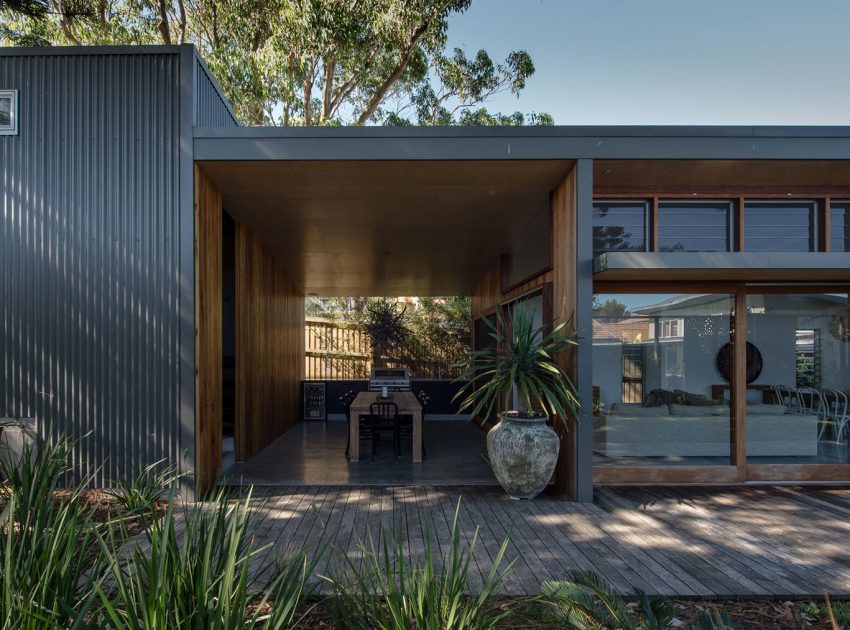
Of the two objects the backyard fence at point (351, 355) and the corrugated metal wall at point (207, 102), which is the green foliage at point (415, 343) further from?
the corrugated metal wall at point (207, 102)

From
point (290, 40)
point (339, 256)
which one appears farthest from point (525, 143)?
point (290, 40)

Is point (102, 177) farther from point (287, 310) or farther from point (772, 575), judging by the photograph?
point (772, 575)

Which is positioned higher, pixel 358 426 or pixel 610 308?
pixel 610 308

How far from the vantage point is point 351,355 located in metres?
10.9

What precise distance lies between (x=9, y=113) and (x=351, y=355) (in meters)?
7.52

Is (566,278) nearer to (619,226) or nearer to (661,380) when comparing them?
(619,226)

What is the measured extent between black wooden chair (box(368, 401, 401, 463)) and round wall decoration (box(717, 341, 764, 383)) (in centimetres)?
350

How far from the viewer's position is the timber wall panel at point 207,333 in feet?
13.5

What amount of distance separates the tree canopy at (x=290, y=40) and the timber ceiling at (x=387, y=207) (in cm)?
478

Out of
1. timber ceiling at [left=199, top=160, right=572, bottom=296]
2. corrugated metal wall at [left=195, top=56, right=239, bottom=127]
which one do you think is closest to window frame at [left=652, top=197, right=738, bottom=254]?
timber ceiling at [left=199, top=160, right=572, bottom=296]

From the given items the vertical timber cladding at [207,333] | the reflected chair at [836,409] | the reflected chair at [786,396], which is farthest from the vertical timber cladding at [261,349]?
the reflected chair at [836,409]

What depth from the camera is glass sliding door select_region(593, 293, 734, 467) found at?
4648 millimetres

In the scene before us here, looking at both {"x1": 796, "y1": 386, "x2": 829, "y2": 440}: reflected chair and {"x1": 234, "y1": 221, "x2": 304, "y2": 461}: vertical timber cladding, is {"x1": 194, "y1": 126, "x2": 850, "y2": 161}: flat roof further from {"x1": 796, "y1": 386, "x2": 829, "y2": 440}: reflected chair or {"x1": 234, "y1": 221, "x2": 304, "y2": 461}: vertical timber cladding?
{"x1": 796, "y1": 386, "x2": 829, "y2": 440}: reflected chair

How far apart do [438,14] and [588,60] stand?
444 centimetres
